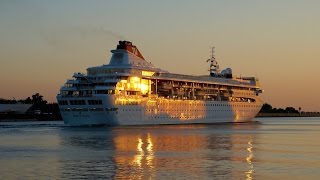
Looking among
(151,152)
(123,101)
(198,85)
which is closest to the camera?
(151,152)

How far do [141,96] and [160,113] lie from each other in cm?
548

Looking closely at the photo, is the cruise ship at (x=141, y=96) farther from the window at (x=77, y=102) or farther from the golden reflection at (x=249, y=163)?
the golden reflection at (x=249, y=163)

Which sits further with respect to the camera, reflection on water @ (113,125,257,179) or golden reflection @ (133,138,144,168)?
golden reflection @ (133,138,144,168)

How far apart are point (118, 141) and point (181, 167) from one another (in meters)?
22.3

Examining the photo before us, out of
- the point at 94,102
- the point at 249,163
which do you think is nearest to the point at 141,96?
the point at 94,102

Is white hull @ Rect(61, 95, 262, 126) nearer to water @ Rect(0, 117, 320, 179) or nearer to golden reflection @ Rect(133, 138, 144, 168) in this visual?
water @ Rect(0, 117, 320, 179)

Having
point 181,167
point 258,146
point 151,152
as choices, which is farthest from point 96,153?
point 258,146

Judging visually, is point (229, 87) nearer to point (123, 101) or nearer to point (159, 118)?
point (159, 118)

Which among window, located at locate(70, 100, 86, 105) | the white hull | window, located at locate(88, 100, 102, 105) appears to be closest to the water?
window, located at locate(88, 100, 102, 105)

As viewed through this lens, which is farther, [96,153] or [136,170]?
[96,153]

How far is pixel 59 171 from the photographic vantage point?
1238 inches

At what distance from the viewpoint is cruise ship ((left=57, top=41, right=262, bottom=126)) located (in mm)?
85562

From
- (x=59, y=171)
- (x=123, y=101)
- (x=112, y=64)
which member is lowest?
(x=59, y=171)

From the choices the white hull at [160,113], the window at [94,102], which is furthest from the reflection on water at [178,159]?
the white hull at [160,113]
